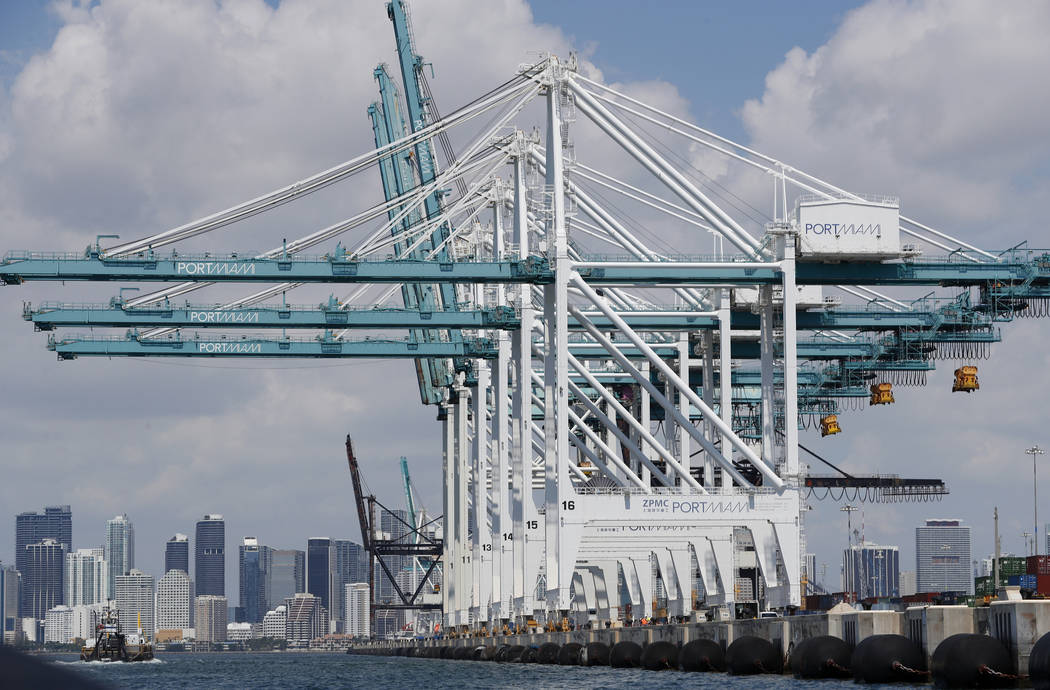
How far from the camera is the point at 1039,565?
53.6 metres

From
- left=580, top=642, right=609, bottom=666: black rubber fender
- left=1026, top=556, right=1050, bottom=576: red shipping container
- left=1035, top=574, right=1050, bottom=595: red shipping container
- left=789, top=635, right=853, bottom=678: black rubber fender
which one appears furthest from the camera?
left=1026, top=556, right=1050, bottom=576: red shipping container

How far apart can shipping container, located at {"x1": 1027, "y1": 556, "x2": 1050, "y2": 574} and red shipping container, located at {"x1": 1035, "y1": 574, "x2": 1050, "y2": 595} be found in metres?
2.12

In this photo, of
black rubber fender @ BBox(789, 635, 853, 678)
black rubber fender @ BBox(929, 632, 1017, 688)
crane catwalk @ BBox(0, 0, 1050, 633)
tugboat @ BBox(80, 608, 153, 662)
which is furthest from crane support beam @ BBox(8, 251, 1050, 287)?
tugboat @ BBox(80, 608, 153, 662)

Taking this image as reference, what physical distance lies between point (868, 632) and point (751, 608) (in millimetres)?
20591

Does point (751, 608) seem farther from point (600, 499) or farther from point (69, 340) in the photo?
point (69, 340)

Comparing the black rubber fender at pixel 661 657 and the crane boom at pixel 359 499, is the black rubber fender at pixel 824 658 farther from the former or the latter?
the crane boom at pixel 359 499

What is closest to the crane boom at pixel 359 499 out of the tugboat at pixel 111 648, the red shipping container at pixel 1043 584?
the tugboat at pixel 111 648

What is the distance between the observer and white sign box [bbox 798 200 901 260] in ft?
158

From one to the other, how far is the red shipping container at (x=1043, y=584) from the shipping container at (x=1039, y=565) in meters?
2.12

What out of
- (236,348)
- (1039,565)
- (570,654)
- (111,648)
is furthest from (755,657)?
(111,648)

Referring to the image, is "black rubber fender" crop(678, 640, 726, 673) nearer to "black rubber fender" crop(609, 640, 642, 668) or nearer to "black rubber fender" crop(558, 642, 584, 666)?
"black rubber fender" crop(609, 640, 642, 668)

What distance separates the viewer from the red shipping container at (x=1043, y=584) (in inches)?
1729

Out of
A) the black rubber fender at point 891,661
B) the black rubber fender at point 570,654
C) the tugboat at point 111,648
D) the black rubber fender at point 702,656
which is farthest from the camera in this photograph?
the tugboat at point 111,648

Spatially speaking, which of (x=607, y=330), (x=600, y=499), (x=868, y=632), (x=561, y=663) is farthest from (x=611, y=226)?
(x=868, y=632)
